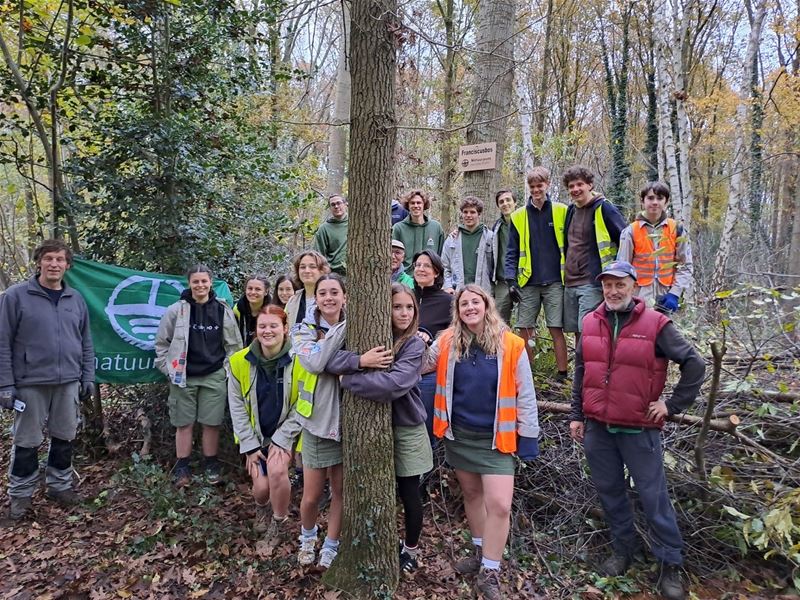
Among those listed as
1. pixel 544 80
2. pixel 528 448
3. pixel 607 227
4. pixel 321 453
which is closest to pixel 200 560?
pixel 321 453

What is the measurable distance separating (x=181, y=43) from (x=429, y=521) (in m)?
5.76

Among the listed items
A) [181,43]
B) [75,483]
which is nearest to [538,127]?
[181,43]

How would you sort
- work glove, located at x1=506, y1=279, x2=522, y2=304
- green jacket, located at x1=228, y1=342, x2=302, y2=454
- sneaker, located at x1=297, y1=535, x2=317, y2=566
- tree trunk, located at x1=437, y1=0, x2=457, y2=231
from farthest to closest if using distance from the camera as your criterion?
tree trunk, located at x1=437, y1=0, x2=457, y2=231 → work glove, located at x1=506, y1=279, x2=522, y2=304 → green jacket, located at x1=228, y1=342, x2=302, y2=454 → sneaker, located at x1=297, y1=535, x2=317, y2=566

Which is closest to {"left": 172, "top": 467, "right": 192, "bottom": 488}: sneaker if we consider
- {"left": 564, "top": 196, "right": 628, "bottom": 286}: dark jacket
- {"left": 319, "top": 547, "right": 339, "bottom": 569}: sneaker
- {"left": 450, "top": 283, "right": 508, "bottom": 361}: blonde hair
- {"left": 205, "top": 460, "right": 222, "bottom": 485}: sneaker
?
{"left": 205, "top": 460, "right": 222, "bottom": 485}: sneaker

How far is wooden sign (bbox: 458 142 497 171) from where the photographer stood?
6215 millimetres

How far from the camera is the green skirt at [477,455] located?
3332 millimetres

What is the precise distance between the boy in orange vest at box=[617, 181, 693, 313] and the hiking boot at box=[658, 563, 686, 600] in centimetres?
225

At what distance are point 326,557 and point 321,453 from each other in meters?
0.80

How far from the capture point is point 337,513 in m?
3.59

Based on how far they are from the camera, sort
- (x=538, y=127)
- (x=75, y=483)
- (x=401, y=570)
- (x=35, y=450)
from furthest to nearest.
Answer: (x=538, y=127), (x=75, y=483), (x=35, y=450), (x=401, y=570)

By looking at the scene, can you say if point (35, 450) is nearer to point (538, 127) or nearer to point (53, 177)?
point (53, 177)

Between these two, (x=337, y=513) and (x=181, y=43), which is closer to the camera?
(x=337, y=513)

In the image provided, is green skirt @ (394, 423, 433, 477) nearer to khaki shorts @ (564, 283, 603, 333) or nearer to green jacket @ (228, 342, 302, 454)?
green jacket @ (228, 342, 302, 454)

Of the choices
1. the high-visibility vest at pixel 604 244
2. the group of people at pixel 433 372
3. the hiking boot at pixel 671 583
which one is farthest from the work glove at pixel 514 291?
the hiking boot at pixel 671 583
